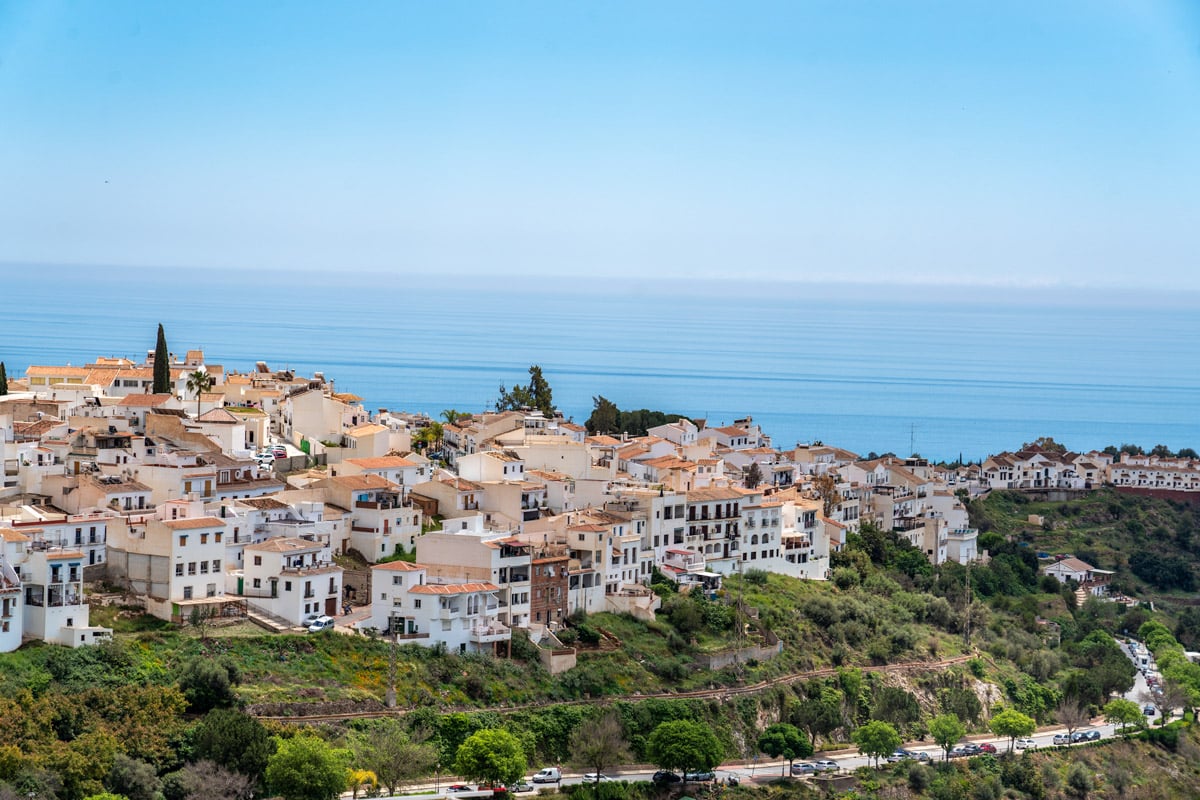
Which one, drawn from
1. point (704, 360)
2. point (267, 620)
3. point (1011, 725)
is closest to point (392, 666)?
point (267, 620)

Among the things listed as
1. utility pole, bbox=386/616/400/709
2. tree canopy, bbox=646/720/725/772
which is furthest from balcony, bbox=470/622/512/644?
tree canopy, bbox=646/720/725/772

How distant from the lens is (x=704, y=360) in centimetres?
12444

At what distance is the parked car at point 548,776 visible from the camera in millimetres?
29547

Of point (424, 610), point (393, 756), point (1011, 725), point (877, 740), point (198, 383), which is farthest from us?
point (198, 383)

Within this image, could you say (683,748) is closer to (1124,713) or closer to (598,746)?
(598,746)

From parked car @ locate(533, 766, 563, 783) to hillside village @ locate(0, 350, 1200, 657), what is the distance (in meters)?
3.17

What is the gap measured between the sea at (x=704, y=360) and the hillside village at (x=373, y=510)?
24872 millimetres

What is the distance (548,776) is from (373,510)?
7.43 meters

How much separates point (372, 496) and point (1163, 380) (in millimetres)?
104382

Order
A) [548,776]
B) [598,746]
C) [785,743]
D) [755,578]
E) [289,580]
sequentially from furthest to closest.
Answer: [755,578]
[785,743]
[289,580]
[598,746]
[548,776]

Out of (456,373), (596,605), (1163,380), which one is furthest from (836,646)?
(1163,380)

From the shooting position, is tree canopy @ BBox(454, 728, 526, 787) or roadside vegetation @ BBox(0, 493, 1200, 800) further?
tree canopy @ BBox(454, 728, 526, 787)

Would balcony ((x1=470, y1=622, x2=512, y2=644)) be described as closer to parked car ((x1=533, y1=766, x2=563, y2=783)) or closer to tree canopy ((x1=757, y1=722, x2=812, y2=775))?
parked car ((x1=533, y1=766, x2=563, y2=783))

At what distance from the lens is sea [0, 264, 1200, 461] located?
9000cm
